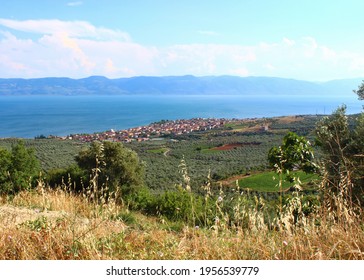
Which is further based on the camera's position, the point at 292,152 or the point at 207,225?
the point at 292,152

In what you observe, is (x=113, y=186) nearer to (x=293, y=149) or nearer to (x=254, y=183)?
(x=293, y=149)

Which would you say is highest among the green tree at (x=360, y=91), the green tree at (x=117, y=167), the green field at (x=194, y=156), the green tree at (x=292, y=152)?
the green tree at (x=360, y=91)

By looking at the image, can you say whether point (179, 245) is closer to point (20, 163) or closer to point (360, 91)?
point (360, 91)

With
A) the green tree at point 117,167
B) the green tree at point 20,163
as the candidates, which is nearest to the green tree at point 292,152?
the green tree at point 117,167

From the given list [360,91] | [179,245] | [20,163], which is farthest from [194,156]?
[179,245]

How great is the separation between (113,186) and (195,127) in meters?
80.3

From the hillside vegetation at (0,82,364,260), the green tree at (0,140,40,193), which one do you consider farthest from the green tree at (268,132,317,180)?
the green tree at (0,140,40,193)

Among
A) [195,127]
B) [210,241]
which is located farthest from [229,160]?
[195,127]

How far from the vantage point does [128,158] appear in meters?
15.6

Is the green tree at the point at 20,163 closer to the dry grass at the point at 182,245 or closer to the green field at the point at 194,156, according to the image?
the green field at the point at 194,156

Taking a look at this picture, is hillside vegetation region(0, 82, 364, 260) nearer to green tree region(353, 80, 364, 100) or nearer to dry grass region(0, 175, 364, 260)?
dry grass region(0, 175, 364, 260)

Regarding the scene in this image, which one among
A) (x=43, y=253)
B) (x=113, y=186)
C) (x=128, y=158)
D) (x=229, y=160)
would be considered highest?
(x=43, y=253)
